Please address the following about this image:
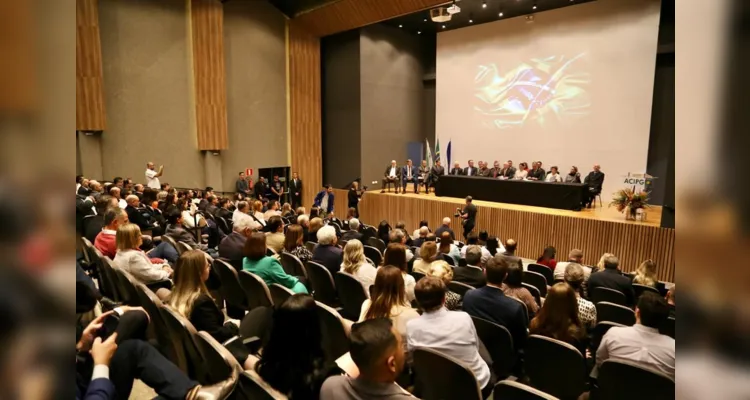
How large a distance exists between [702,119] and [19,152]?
Result: 45 centimetres

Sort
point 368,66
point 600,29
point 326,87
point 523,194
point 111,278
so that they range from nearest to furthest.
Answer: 1. point 111,278
2. point 523,194
3. point 600,29
4. point 368,66
5. point 326,87

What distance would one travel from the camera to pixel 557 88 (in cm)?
1154

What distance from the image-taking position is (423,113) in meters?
15.1

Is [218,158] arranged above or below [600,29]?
below

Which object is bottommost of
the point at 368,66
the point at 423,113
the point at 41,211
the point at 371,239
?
the point at 371,239

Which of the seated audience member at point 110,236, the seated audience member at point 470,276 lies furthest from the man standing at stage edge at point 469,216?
the seated audience member at point 110,236

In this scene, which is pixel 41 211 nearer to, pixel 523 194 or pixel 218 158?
pixel 523 194

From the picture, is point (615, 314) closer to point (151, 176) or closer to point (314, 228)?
point (314, 228)

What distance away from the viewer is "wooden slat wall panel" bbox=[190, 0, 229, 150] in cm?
1155

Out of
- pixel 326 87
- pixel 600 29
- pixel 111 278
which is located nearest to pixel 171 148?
pixel 326 87

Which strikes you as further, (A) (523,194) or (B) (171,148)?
(B) (171,148)

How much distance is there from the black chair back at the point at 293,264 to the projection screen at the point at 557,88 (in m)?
8.74

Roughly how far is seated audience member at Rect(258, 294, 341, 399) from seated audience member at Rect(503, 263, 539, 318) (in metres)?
1.87

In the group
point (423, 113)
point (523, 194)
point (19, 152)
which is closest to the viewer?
point (19, 152)
